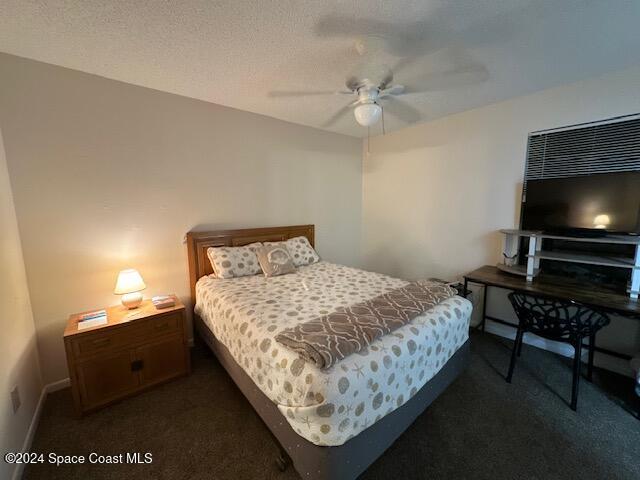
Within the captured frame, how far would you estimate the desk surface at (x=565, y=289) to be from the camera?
→ 1.81 m

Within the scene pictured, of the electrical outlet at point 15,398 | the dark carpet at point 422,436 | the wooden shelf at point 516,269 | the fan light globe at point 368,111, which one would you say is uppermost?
the fan light globe at point 368,111

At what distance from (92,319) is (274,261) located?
1.51 m

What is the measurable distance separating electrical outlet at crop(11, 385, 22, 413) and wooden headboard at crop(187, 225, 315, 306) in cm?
127

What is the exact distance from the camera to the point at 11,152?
1824mm

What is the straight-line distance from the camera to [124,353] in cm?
193

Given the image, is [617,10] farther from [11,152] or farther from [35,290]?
[35,290]

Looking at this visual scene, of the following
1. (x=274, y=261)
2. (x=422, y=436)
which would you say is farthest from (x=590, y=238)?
(x=274, y=261)

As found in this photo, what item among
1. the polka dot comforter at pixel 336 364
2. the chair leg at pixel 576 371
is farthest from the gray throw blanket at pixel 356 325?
the chair leg at pixel 576 371

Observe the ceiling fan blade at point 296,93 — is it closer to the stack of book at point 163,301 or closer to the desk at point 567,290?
the stack of book at point 163,301

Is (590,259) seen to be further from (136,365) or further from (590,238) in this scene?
(136,365)

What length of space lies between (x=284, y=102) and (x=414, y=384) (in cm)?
270

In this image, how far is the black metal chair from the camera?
1765 millimetres

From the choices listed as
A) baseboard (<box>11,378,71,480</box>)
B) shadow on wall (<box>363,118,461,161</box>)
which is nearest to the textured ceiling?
shadow on wall (<box>363,118,461,161</box>)

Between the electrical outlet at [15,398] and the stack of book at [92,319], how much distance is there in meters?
0.41
